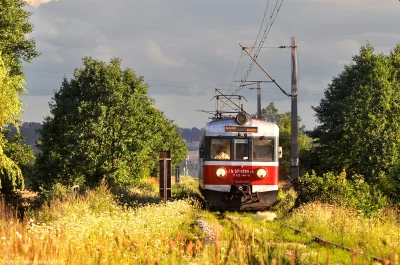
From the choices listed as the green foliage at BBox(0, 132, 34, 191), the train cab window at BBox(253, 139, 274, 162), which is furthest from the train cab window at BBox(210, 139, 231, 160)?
the green foliage at BBox(0, 132, 34, 191)

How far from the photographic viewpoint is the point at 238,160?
20391mm

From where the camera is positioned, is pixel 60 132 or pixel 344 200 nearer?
pixel 344 200

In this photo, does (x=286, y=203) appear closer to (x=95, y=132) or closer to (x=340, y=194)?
(x=340, y=194)

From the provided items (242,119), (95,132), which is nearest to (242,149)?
(242,119)

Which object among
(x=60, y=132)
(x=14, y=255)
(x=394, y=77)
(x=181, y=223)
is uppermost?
(x=394, y=77)

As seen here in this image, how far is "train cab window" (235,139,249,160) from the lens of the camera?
20.4 m

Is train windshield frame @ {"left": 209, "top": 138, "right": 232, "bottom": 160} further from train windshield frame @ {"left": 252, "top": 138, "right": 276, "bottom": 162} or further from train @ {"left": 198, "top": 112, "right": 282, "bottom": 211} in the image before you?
train windshield frame @ {"left": 252, "top": 138, "right": 276, "bottom": 162}

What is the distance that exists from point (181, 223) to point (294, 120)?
1061 cm

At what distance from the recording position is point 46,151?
36.9 m

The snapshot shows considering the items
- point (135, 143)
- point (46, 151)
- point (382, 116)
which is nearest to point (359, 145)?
point (382, 116)

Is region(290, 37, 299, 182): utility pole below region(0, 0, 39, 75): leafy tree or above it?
below

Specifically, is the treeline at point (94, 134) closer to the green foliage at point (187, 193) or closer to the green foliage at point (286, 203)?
the green foliage at point (187, 193)

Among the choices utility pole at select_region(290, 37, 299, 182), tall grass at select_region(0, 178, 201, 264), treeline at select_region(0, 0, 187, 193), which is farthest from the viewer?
treeline at select_region(0, 0, 187, 193)

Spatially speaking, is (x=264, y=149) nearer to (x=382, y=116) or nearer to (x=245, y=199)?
(x=245, y=199)
